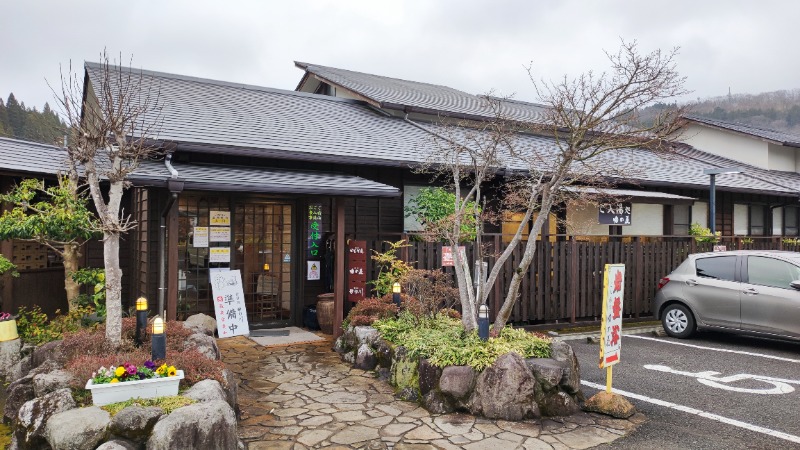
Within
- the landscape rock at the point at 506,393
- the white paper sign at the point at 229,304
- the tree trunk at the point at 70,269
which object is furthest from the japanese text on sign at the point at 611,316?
the tree trunk at the point at 70,269

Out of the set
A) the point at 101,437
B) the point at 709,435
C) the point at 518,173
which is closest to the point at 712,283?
the point at 518,173

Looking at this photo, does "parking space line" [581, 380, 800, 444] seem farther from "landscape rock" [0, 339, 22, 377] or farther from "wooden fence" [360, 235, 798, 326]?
"landscape rock" [0, 339, 22, 377]

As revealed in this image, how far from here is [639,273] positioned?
10883mm

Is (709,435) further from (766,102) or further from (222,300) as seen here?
(766,102)

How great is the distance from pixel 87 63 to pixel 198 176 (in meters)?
6.88

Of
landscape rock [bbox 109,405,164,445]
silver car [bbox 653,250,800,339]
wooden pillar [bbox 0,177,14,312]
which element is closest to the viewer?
landscape rock [bbox 109,405,164,445]

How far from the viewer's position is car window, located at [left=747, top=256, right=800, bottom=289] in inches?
322

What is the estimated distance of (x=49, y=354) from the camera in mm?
5688

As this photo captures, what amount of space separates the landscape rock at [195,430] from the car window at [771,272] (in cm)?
826

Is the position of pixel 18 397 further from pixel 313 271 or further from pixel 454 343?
pixel 313 271

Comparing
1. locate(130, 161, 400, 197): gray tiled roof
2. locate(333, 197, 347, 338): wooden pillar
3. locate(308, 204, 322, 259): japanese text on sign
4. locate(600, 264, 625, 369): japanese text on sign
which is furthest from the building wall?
locate(600, 264, 625, 369): japanese text on sign

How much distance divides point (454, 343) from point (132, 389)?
10.7ft

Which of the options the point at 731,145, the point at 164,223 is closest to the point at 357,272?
the point at 164,223

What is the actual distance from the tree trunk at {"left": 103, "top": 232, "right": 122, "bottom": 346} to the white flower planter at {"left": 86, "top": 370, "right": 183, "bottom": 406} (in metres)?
1.06
